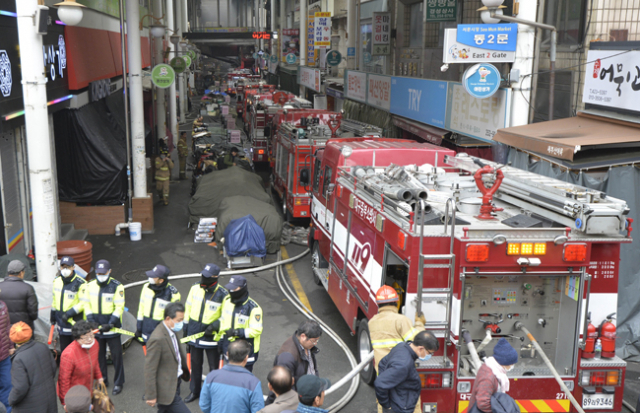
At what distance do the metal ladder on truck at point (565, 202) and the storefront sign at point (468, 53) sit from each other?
→ 434 centimetres

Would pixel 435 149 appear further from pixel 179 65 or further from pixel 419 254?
pixel 179 65

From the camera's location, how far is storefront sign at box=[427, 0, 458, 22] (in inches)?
832

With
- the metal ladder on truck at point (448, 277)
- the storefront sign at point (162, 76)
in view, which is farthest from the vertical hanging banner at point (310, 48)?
the metal ladder on truck at point (448, 277)

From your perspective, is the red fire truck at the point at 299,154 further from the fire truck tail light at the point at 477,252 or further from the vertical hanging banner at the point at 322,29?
the vertical hanging banner at the point at 322,29

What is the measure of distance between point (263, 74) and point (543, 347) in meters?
69.5

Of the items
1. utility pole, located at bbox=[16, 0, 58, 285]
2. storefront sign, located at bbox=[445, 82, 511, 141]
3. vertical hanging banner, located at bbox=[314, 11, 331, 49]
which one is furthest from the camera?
vertical hanging banner, located at bbox=[314, 11, 331, 49]

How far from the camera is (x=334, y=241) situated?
34.5ft

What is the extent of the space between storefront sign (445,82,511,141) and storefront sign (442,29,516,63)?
694 millimetres

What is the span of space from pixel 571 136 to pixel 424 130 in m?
7.06

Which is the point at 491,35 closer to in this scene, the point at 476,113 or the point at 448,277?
the point at 476,113

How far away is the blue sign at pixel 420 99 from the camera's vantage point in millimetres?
16219

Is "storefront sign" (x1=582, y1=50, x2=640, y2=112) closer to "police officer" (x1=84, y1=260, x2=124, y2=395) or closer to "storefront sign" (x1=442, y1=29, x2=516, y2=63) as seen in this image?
"storefront sign" (x1=442, y1=29, x2=516, y2=63)

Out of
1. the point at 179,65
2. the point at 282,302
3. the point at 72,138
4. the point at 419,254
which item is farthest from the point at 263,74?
the point at 419,254

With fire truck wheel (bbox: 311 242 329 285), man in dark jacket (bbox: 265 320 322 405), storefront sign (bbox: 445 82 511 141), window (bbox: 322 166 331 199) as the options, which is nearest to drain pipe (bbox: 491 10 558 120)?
storefront sign (bbox: 445 82 511 141)
